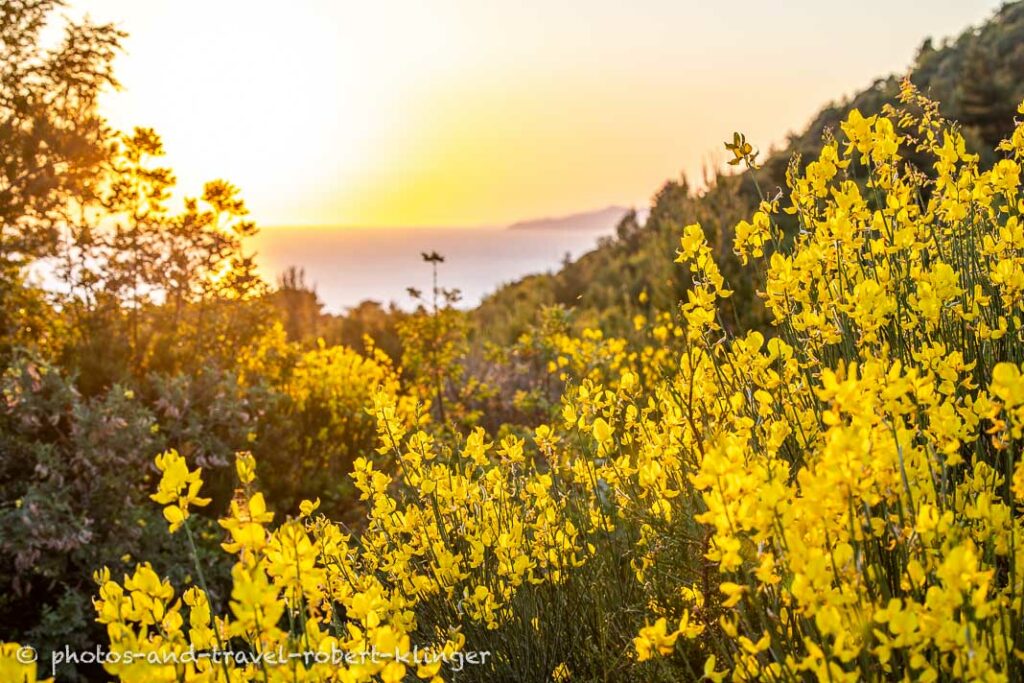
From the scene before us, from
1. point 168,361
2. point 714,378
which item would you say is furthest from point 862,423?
point 168,361

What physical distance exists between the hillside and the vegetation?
309cm

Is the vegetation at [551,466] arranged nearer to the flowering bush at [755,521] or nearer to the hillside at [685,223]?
the flowering bush at [755,521]

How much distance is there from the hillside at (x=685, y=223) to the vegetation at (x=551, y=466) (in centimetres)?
309

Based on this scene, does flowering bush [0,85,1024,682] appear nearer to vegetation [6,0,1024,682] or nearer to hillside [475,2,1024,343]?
vegetation [6,0,1024,682]

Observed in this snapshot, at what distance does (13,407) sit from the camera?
3967 mm

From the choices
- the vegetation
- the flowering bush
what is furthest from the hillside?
the flowering bush

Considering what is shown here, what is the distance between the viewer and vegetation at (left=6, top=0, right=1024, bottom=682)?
127cm

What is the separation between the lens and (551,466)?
7.95ft

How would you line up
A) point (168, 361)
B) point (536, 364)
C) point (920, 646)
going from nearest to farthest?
1. point (920, 646)
2. point (168, 361)
3. point (536, 364)

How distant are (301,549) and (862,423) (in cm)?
94

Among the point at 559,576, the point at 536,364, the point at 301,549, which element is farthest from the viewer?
the point at 536,364

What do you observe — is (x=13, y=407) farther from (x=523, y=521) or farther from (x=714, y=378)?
(x=714, y=378)

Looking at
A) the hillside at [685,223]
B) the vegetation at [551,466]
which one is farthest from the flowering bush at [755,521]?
the hillside at [685,223]

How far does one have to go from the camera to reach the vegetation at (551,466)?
1.27 m
